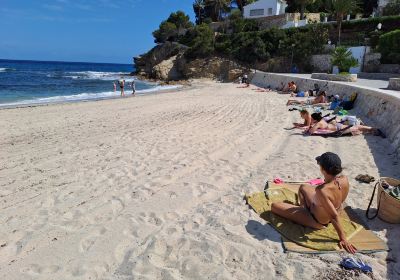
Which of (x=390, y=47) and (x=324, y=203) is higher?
(x=390, y=47)

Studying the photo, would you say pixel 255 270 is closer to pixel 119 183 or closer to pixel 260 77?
pixel 119 183

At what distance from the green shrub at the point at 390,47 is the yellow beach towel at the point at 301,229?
27.1 meters

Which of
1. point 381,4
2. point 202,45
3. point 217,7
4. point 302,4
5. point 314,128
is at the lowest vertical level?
point 314,128

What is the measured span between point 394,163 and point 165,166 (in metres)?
4.33

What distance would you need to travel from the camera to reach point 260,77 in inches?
1323

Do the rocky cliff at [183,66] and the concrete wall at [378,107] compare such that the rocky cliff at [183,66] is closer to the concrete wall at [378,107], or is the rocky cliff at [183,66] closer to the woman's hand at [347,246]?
the concrete wall at [378,107]

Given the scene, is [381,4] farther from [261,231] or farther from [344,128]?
[261,231]

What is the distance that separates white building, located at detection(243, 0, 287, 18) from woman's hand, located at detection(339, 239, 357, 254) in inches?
2047

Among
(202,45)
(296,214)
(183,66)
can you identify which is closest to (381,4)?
(202,45)

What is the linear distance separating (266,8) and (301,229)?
5290 centimetres

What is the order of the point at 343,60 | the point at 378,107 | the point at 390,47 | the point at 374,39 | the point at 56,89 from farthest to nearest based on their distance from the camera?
the point at 56,89, the point at 374,39, the point at 390,47, the point at 343,60, the point at 378,107

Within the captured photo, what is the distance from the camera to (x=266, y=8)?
51.4 meters

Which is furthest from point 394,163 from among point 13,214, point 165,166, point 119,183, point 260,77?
point 260,77

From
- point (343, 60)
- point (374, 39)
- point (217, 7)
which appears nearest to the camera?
point (343, 60)
